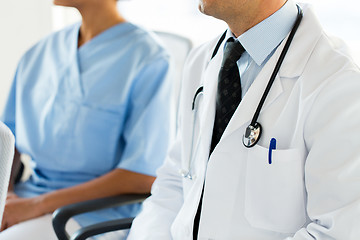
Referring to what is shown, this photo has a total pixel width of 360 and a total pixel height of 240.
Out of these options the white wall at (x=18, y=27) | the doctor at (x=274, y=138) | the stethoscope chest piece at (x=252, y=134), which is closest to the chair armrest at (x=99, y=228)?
the doctor at (x=274, y=138)

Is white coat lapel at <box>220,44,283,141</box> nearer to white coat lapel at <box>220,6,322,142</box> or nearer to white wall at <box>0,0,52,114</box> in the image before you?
white coat lapel at <box>220,6,322,142</box>

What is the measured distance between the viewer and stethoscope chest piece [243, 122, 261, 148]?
963 millimetres

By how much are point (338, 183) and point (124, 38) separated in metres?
0.88

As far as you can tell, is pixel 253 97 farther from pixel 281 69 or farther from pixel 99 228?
pixel 99 228

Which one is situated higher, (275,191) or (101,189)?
(275,191)

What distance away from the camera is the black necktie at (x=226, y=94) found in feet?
3.49

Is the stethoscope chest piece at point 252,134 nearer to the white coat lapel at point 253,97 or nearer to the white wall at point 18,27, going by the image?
the white coat lapel at point 253,97

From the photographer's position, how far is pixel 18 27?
96.0 inches

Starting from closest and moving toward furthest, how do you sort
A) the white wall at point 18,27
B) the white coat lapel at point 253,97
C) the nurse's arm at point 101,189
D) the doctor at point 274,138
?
the doctor at point 274,138
the white coat lapel at point 253,97
the nurse's arm at point 101,189
the white wall at point 18,27

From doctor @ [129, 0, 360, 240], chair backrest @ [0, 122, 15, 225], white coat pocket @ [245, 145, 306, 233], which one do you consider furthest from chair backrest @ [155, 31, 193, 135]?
chair backrest @ [0, 122, 15, 225]

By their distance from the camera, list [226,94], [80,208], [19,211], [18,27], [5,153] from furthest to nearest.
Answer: [18,27]
[19,211]
[80,208]
[226,94]
[5,153]

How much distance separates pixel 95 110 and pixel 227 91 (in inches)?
21.1

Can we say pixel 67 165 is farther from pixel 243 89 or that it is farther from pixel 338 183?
pixel 338 183

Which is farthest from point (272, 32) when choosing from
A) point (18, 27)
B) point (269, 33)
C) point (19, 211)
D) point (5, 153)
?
point (18, 27)
